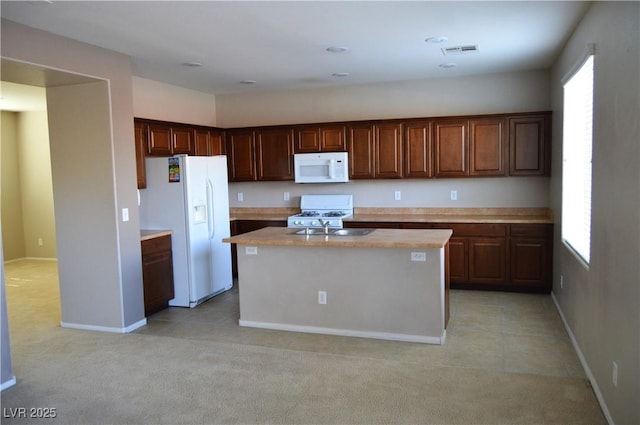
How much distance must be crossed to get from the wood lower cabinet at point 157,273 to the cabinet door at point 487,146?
3752 millimetres

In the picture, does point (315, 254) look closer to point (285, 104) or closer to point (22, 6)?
point (22, 6)

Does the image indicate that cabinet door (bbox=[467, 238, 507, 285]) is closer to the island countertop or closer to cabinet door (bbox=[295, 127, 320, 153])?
the island countertop

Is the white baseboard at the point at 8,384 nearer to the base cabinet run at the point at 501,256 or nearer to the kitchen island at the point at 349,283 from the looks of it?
the kitchen island at the point at 349,283

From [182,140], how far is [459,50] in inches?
132

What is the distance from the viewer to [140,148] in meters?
5.29

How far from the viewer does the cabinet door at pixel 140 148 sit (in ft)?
17.1

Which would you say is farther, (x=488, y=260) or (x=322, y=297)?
(x=488, y=260)

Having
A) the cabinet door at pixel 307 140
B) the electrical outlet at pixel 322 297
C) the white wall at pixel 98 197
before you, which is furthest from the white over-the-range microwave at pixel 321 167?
the white wall at pixel 98 197

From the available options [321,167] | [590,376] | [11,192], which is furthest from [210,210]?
[11,192]

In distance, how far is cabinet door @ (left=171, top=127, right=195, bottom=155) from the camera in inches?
229

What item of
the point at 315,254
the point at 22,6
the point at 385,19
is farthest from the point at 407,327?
the point at 22,6

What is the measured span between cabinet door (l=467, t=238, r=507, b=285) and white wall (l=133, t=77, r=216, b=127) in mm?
4105

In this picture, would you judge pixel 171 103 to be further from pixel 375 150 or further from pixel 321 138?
pixel 375 150

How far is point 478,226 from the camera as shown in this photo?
5695 millimetres
